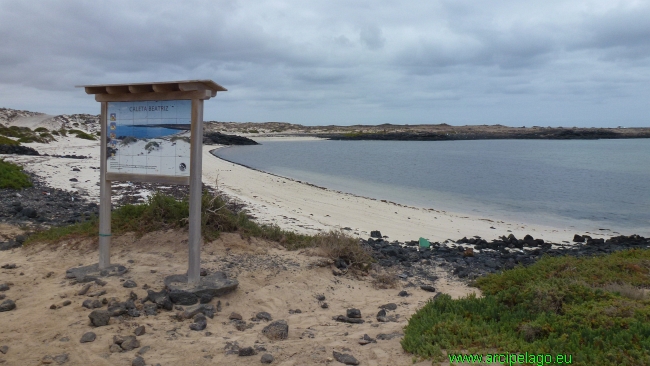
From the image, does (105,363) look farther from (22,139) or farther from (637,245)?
(22,139)

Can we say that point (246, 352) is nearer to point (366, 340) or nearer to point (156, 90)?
point (366, 340)

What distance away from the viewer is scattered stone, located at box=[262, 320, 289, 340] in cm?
530

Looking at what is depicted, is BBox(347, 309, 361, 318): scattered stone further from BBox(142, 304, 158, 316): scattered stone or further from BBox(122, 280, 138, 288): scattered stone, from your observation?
BBox(122, 280, 138, 288): scattered stone

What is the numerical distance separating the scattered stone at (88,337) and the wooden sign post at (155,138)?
149 centimetres

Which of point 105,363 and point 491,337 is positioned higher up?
point 491,337

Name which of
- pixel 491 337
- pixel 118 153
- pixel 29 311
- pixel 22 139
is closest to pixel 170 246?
pixel 118 153

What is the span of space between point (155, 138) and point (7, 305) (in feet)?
8.33

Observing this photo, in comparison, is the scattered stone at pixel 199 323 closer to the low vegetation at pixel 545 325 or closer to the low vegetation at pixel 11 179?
the low vegetation at pixel 545 325

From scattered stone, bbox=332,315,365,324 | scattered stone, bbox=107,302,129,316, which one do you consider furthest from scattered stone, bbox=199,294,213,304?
scattered stone, bbox=332,315,365,324

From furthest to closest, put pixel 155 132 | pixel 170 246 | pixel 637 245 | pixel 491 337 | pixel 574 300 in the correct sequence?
pixel 637 245 < pixel 170 246 < pixel 155 132 < pixel 574 300 < pixel 491 337

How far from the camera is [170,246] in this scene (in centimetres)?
827

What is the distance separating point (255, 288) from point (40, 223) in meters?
6.25

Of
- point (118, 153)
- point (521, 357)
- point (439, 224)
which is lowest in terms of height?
point (439, 224)

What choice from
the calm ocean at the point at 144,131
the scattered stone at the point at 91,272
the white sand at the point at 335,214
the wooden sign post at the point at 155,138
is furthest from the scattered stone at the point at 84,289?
the white sand at the point at 335,214
